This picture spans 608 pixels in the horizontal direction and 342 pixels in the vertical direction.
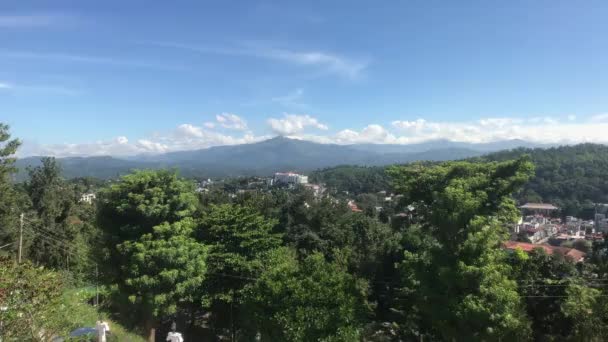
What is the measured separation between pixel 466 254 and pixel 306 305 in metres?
3.63

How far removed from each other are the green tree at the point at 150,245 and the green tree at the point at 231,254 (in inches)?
30.3

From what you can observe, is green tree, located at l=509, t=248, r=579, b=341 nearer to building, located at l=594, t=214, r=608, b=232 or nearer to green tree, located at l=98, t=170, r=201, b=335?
green tree, located at l=98, t=170, r=201, b=335

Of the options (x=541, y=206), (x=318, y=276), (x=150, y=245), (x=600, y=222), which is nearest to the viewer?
(x=318, y=276)

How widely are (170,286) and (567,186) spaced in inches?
2580

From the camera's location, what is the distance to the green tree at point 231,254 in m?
12.3

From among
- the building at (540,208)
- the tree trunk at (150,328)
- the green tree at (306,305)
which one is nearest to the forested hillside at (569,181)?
the building at (540,208)

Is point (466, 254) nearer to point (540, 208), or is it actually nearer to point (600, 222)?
point (600, 222)

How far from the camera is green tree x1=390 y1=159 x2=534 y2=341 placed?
788cm

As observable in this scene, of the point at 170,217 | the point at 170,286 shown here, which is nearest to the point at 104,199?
the point at 170,217

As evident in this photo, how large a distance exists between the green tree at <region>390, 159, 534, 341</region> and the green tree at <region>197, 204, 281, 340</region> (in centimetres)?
475

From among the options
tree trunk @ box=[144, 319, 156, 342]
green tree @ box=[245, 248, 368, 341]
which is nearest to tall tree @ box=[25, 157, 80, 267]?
tree trunk @ box=[144, 319, 156, 342]

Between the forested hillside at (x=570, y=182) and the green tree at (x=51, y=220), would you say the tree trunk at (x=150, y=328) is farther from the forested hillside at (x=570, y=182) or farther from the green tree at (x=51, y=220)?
the forested hillside at (x=570, y=182)

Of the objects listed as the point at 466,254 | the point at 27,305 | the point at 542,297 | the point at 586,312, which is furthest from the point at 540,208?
the point at 27,305

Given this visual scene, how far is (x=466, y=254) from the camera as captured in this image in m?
8.44
